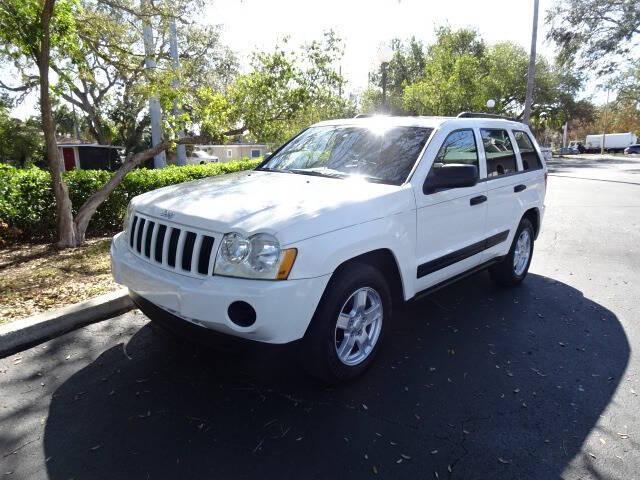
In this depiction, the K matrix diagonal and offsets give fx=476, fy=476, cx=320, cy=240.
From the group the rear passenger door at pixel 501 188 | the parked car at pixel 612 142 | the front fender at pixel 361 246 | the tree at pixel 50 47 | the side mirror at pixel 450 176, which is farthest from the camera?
the parked car at pixel 612 142

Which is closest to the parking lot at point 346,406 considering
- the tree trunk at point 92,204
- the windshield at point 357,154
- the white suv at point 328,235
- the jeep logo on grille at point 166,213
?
the white suv at point 328,235

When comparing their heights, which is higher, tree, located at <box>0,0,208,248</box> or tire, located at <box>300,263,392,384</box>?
tree, located at <box>0,0,208,248</box>

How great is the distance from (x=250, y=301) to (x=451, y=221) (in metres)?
2.06

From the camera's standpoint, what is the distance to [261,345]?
273 cm

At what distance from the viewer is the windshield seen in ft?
12.4

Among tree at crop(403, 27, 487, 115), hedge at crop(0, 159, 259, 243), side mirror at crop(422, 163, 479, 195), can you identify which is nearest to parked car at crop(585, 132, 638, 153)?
tree at crop(403, 27, 487, 115)

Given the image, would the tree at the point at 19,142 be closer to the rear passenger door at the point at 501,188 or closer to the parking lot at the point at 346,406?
the parking lot at the point at 346,406

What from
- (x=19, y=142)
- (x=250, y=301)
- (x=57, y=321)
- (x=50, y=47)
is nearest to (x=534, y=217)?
(x=250, y=301)

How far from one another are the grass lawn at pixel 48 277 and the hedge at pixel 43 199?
14.0 inches

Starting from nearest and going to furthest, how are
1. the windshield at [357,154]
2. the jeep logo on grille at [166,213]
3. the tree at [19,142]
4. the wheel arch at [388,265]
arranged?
the jeep logo on grille at [166,213] < the wheel arch at [388,265] < the windshield at [357,154] < the tree at [19,142]

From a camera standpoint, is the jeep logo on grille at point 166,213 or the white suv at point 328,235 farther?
the jeep logo on grille at point 166,213

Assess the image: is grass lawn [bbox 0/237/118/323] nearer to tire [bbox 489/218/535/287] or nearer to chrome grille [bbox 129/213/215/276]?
chrome grille [bbox 129/213/215/276]

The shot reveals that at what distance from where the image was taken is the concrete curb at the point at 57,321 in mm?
3728

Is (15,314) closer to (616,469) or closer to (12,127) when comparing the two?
(616,469)
